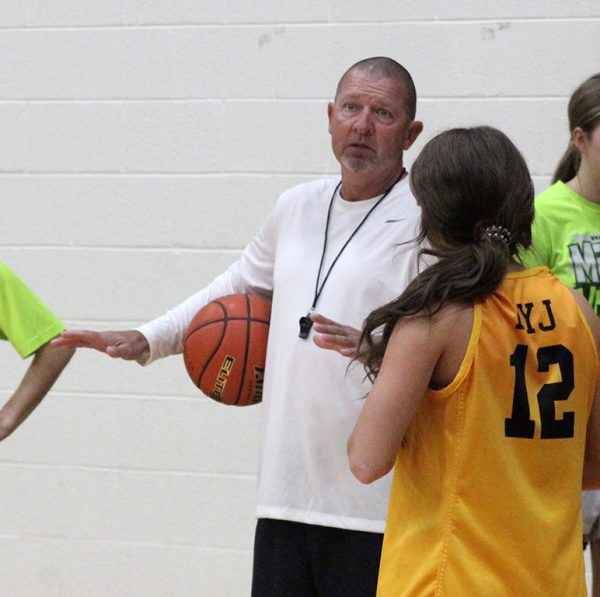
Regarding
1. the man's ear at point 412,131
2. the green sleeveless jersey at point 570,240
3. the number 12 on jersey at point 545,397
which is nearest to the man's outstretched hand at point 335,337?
the number 12 on jersey at point 545,397

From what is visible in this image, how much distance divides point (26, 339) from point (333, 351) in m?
0.92

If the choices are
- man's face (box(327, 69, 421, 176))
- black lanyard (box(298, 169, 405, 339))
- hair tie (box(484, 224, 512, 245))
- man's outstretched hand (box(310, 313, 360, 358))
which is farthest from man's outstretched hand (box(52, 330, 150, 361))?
hair tie (box(484, 224, 512, 245))

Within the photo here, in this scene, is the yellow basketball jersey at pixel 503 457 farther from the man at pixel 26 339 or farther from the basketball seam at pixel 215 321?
the man at pixel 26 339

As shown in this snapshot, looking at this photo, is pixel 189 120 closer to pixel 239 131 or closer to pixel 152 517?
pixel 239 131

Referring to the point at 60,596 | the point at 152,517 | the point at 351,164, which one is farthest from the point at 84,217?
the point at 351,164

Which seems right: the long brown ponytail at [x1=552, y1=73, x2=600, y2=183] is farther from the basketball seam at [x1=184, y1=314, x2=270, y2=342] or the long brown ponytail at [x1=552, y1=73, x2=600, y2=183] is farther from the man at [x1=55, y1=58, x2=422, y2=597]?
the basketball seam at [x1=184, y1=314, x2=270, y2=342]

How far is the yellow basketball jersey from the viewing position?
1.85m

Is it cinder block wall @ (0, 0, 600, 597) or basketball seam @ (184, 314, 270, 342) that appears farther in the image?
cinder block wall @ (0, 0, 600, 597)

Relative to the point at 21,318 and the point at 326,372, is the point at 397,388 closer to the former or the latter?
the point at 326,372

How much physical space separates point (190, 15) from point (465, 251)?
2.54 m

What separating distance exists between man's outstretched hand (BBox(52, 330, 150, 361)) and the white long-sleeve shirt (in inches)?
15.2

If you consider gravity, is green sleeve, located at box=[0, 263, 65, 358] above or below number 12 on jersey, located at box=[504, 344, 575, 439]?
above

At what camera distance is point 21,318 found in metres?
3.00

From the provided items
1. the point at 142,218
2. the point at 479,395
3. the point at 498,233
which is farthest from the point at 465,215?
the point at 142,218
